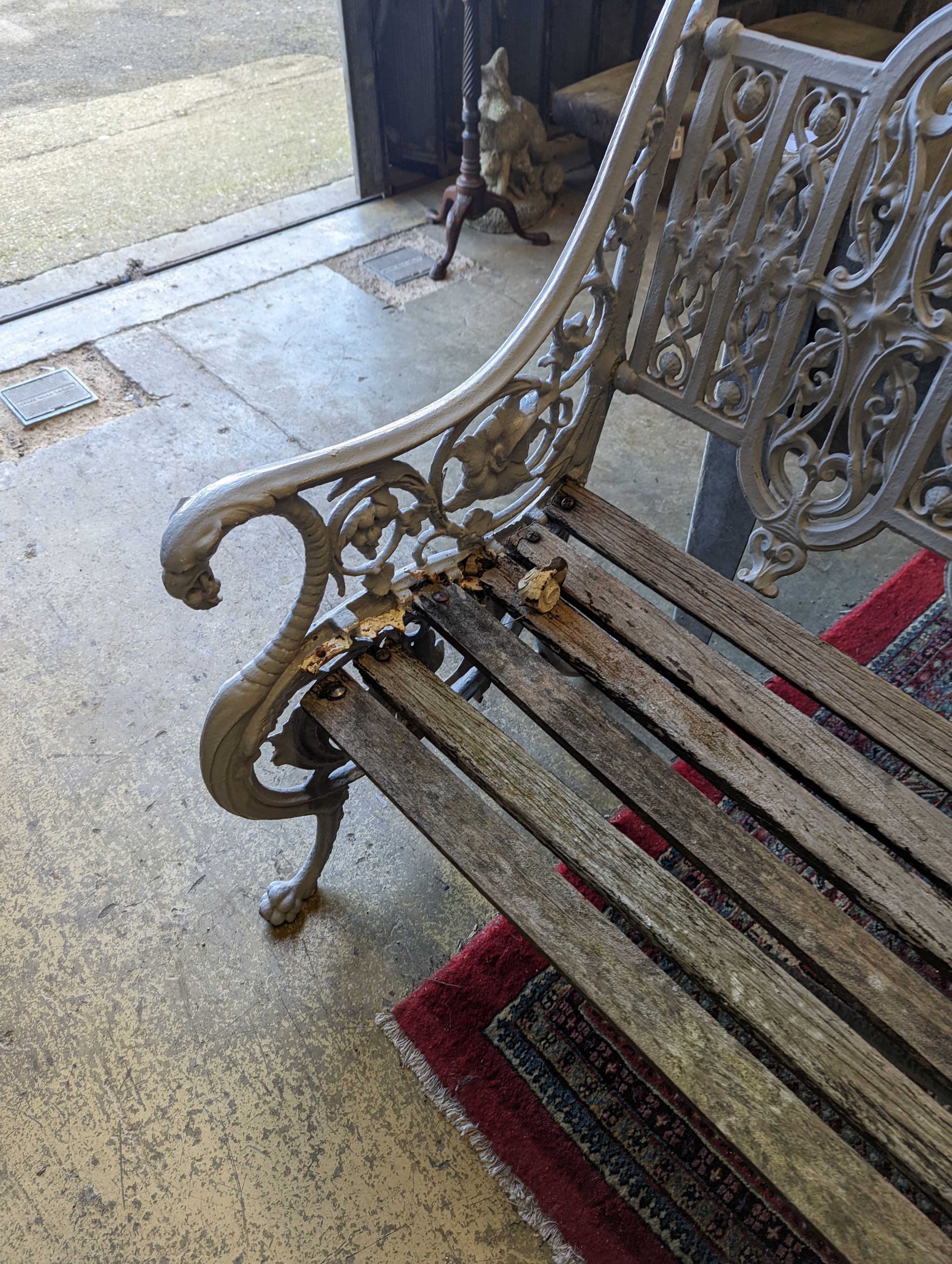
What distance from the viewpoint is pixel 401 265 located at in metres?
3.64

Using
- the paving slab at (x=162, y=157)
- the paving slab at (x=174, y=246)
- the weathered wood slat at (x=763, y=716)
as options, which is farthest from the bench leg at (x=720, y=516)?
the paving slab at (x=162, y=157)

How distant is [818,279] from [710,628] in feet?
1.80

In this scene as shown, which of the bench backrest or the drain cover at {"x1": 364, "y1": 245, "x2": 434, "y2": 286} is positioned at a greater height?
the bench backrest

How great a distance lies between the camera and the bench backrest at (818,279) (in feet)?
3.97

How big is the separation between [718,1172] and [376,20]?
3.96 m

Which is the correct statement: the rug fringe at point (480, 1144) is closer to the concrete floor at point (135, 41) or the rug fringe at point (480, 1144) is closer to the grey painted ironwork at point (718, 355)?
the grey painted ironwork at point (718, 355)

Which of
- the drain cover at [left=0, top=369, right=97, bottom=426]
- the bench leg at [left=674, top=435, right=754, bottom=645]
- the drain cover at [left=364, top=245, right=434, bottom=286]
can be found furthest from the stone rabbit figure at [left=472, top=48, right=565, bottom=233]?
the bench leg at [left=674, top=435, right=754, bottom=645]

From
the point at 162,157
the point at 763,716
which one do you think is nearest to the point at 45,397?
the point at 162,157

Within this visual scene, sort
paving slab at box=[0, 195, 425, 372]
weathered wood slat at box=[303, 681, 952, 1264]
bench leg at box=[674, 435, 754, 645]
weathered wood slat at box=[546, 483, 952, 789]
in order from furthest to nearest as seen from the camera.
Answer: paving slab at box=[0, 195, 425, 372]
bench leg at box=[674, 435, 754, 645]
weathered wood slat at box=[546, 483, 952, 789]
weathered wood slat at box=[303, 681, 952, 1264]

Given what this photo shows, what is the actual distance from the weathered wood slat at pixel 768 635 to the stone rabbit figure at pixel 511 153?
252 cm

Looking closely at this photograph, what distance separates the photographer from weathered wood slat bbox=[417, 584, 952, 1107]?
107 centimetres

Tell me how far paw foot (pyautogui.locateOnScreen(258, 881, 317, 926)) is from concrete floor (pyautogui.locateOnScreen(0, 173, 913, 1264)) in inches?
1.4

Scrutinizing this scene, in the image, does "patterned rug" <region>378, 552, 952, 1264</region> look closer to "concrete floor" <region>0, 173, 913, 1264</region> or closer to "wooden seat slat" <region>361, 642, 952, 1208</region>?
"concrete floor" <region>0, 173, 913, 1264</region>

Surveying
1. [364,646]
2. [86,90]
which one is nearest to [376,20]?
[86,90]
